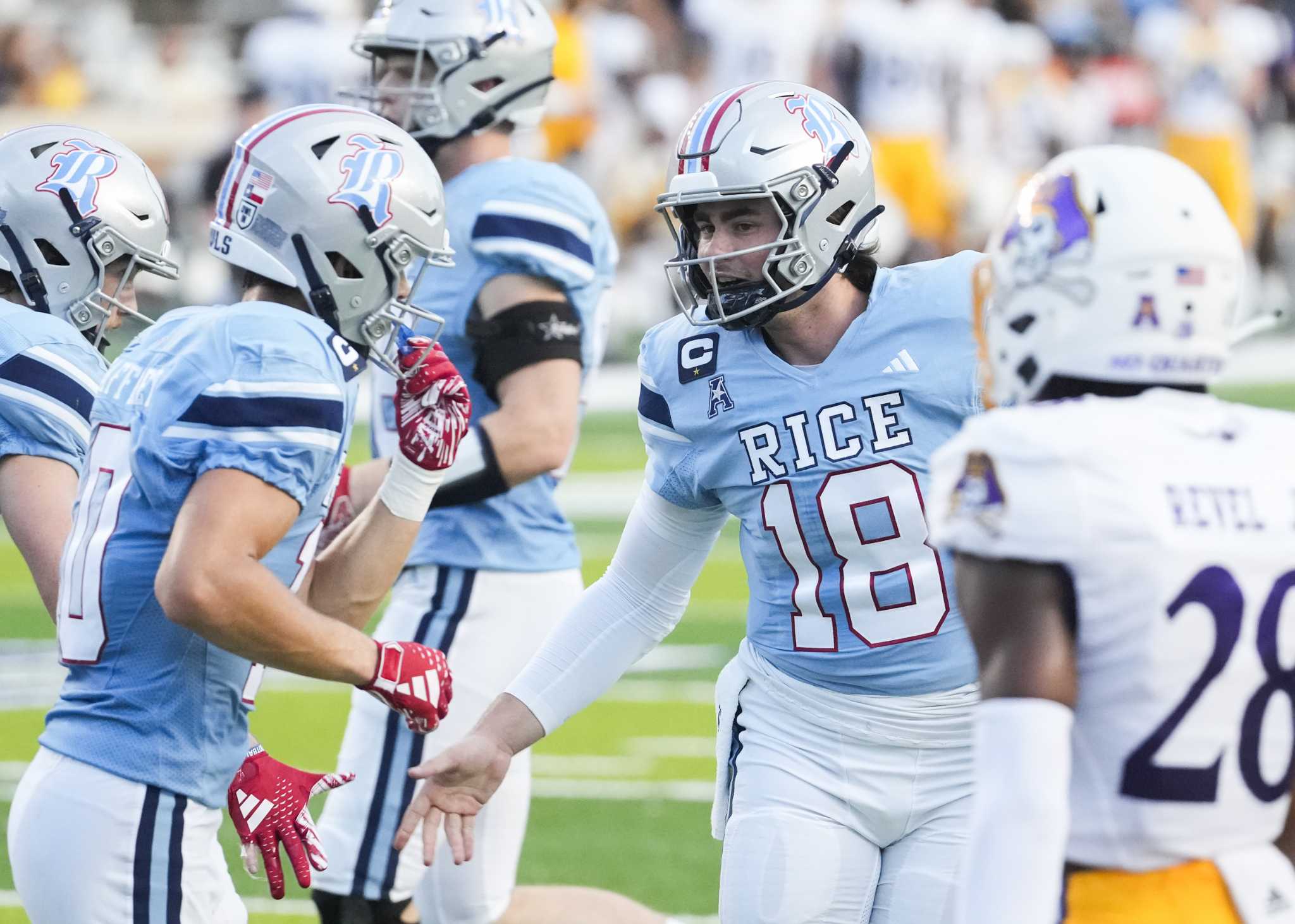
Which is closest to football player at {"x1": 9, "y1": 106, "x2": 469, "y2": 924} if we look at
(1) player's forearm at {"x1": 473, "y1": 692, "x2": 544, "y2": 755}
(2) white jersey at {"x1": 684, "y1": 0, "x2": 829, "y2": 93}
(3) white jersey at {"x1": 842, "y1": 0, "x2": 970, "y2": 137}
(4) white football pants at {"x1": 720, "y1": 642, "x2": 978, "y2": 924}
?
(1) player's forearm at {"x1": 473, "y1": 692, "x2": 544, "y2": 755}

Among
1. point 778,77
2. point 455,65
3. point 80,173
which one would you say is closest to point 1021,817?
point 80,173

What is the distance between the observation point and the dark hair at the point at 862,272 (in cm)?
334

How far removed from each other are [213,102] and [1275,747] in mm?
16220

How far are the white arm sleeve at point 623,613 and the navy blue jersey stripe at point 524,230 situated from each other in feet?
3.18

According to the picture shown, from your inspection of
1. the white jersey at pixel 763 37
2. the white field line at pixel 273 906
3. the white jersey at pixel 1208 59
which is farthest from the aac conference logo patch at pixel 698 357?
the white jersey at pixel 1208 59

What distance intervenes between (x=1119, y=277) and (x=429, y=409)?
151cm

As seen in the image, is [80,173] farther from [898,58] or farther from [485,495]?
[898,58]

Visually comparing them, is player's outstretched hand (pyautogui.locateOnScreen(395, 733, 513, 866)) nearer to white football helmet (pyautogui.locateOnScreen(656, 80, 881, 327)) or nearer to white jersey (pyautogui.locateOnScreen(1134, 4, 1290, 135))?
white football helmet (pyautogui.locateOnScreen(656, 80, 881, 327))

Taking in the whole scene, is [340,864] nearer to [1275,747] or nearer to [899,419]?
[899,419]

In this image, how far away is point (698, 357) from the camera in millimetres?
3258

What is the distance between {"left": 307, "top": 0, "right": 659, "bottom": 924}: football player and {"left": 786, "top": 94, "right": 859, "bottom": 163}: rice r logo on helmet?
991 mm

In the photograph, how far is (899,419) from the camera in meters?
3.13

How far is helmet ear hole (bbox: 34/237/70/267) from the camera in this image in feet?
11.8

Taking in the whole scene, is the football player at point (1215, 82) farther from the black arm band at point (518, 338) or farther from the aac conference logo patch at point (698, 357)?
the aac conference logo patch at point (698, 357)
